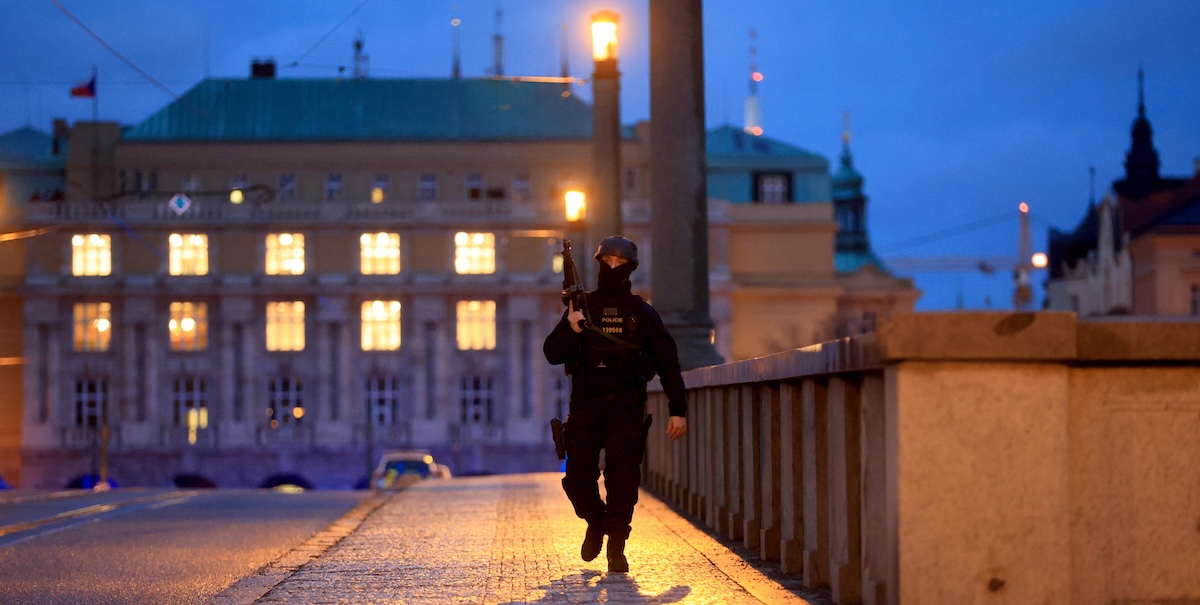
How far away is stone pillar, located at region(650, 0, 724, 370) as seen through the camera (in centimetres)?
1920

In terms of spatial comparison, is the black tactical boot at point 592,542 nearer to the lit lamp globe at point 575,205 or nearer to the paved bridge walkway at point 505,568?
the paved bridge walkway at point 505,568

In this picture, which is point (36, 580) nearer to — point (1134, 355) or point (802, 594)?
point (802, 594)

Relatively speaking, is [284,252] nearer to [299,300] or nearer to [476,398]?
[299,300]

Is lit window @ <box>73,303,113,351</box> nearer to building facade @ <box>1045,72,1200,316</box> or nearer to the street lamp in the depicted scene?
building facade @ <box>1045,72,1200,316</box>

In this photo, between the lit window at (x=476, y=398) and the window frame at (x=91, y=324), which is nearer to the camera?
the lit window at (x=476, y=398)

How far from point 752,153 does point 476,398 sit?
21.8m

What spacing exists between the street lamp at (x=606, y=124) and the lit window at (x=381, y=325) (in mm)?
64505

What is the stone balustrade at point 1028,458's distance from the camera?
282 inches

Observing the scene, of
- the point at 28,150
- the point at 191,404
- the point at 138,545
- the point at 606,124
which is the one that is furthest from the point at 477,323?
the point at 138,545

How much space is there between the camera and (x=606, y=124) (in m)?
26.2

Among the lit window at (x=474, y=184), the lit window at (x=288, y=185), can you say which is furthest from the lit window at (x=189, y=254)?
the lit window at (x=474, y=184)

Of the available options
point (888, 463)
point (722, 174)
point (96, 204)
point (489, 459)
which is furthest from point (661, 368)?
point (722, 174)

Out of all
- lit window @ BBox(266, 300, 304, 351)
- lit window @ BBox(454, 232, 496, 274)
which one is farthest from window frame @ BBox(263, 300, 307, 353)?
lit window @ BBox(454, 232, 496, 274)

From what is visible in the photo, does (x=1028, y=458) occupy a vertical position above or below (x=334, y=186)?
below
